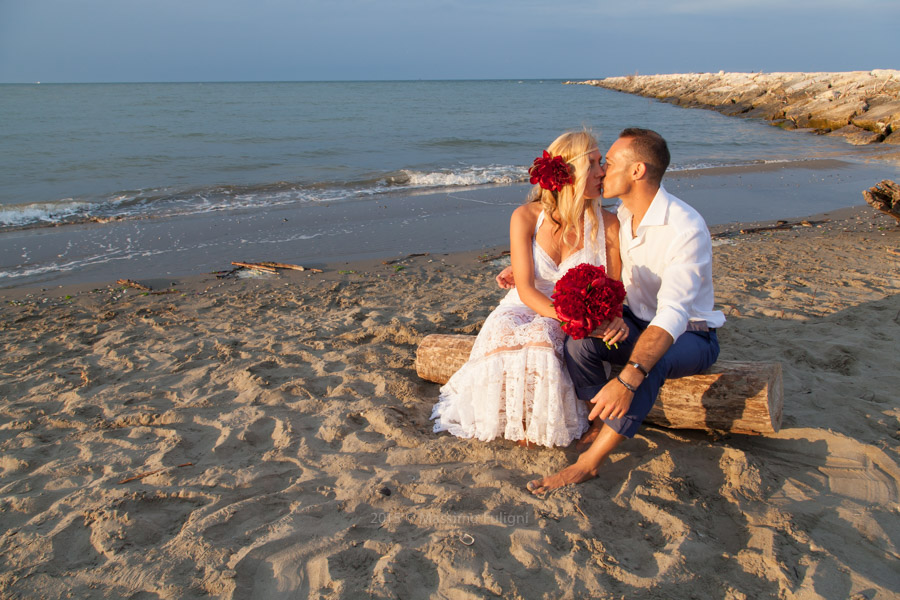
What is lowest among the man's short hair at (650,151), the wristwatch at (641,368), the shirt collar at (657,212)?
the wristwatch at (641,368)

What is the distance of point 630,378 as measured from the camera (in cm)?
288

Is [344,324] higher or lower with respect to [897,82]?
lower

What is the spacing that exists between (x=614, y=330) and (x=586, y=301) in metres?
0.25

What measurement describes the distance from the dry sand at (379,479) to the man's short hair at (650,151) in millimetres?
1655

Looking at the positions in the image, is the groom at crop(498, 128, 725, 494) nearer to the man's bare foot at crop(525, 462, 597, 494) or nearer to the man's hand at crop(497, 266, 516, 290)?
the man's bare foot at crop(525, 462, 597, 494)

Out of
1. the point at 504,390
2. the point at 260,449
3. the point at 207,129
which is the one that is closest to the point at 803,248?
the point at 504,390

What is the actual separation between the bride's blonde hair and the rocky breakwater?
22336mm

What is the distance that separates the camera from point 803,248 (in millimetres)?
7547

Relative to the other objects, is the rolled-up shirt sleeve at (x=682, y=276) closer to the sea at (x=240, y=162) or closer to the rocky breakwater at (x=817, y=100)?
the sea at (x=240, y=162)

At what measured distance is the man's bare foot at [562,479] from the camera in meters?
3.00

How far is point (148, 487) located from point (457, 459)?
5.53ft

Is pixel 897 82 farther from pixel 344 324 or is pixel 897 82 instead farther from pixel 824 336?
pixel 344 324

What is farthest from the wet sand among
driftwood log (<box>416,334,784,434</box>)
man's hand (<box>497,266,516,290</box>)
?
driftwood log (<box>416,334,784,434</box>)

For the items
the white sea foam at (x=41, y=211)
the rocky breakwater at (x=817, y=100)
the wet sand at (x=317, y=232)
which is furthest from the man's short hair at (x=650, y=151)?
the rocky breakwater at (x=817, y=100)
